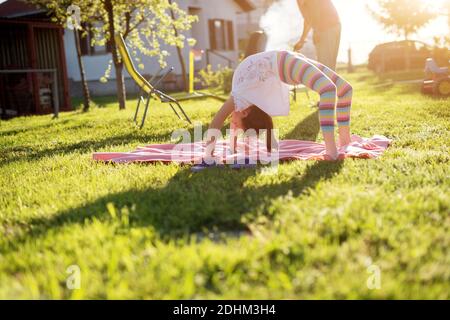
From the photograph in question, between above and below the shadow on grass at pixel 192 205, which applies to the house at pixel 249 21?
above

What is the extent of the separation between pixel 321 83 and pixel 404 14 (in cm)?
2833

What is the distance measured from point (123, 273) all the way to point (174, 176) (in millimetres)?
1773

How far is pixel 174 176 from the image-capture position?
3.72m

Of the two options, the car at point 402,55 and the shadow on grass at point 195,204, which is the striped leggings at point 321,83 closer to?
the shadow on grass at point 195,204

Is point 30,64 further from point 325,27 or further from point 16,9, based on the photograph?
point 325,27

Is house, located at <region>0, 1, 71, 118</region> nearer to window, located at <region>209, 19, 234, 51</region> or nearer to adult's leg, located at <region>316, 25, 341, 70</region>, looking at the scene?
adult's leg, located at <region>316, 25, 341, 70</region>

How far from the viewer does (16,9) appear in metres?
19.2

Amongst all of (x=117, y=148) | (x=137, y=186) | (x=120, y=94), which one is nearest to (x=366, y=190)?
Result: (x=137, y=186)

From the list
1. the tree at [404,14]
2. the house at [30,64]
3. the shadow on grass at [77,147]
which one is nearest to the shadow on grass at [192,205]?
the shadow on grass at [77,147]

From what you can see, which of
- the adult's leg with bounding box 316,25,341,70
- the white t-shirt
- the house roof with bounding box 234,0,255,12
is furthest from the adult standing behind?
the house roof with bounding box 234,0,255,12

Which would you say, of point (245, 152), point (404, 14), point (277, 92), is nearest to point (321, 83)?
point (277, 92)

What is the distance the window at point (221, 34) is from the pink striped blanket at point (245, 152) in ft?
62.1

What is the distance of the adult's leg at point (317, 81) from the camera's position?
381 cm
